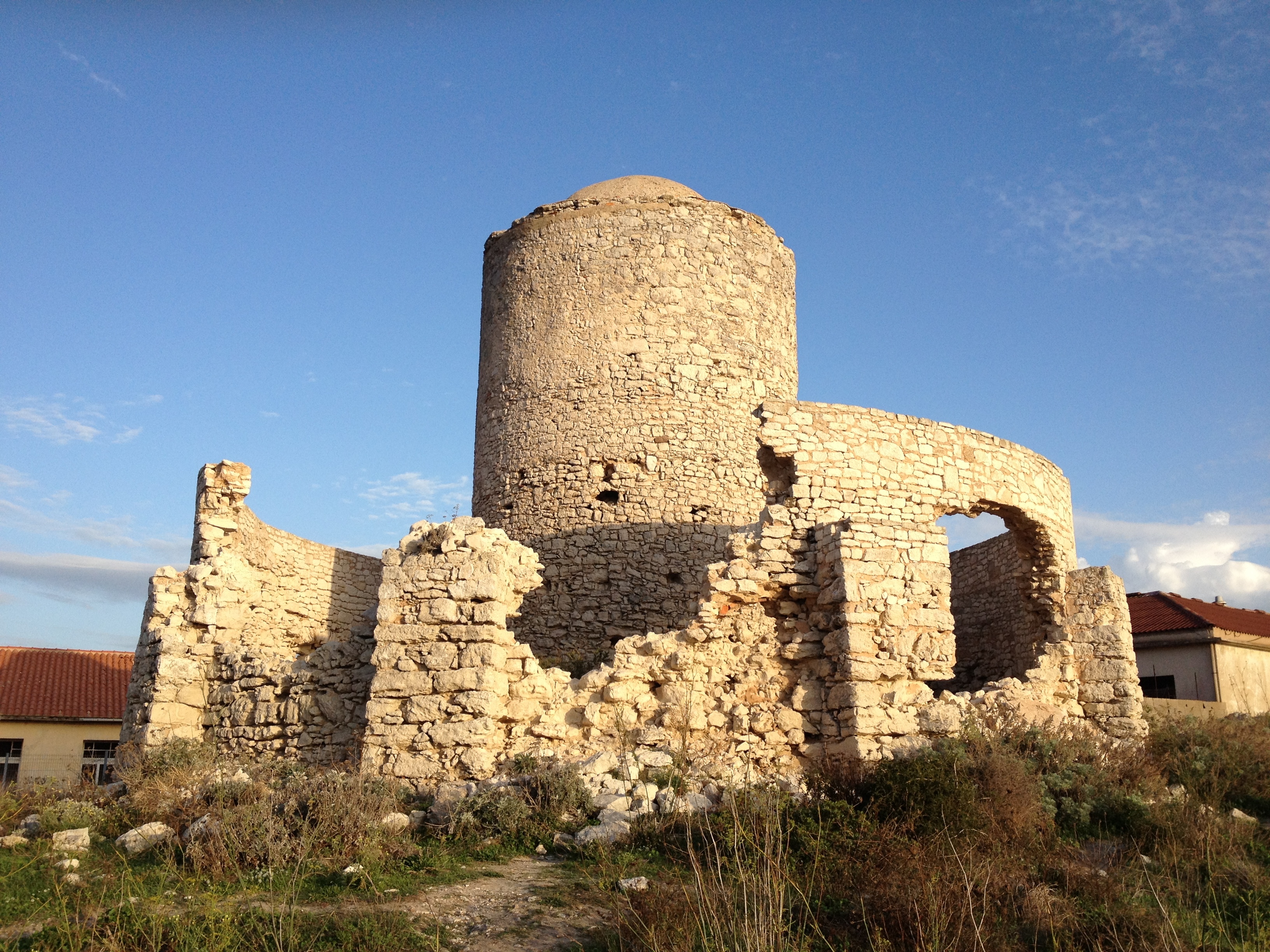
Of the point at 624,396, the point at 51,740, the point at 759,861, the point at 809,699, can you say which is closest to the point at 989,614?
the point at 809,699

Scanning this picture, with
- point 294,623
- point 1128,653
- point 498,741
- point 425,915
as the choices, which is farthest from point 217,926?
point 1128,653

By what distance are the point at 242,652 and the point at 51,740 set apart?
13191mm

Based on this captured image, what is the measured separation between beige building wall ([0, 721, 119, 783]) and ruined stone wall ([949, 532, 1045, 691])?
56.3 feet

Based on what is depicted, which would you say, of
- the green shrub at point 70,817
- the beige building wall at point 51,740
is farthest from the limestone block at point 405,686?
the beige building wall at point 51,740

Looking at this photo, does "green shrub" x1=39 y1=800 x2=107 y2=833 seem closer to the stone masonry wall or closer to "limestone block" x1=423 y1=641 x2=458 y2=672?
the stone masonry wall

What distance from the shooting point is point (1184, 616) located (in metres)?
19.5

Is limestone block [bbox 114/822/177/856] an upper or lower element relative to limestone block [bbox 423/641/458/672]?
lower

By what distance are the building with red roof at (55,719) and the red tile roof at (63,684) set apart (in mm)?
18

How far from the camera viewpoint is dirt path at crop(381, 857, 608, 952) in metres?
5.39

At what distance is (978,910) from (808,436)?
550 cm

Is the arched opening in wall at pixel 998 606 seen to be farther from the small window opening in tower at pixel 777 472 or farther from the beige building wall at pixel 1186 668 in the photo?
the beige building wall at pixel 1186 668

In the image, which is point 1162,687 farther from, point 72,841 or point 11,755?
point 11,755

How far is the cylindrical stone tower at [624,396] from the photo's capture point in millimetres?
13078

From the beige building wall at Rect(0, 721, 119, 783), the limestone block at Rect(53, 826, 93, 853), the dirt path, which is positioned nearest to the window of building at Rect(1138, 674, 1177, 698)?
the dirt path
